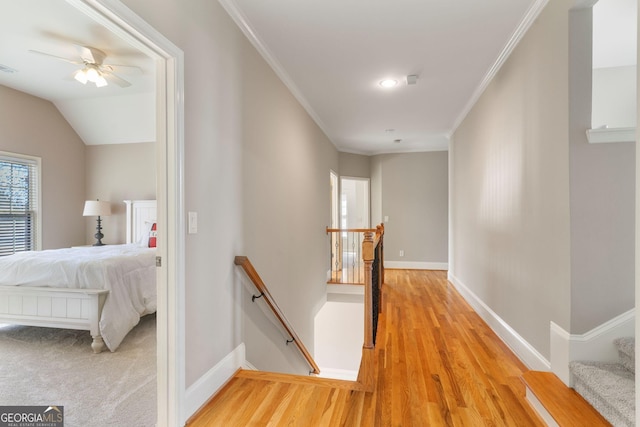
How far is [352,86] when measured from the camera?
338cm

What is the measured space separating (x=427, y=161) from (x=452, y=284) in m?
2.90

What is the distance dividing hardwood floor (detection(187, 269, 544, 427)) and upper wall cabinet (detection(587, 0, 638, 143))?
1911 millimetres

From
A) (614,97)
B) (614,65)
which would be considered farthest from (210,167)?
(614,65)

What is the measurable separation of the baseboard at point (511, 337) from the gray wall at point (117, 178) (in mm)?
5532

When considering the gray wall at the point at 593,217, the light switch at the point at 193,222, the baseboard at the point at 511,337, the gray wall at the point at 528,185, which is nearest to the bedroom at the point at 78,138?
the light switch at the point at 193,222

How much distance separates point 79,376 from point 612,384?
346cm

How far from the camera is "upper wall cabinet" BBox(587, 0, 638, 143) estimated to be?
201 centimetres

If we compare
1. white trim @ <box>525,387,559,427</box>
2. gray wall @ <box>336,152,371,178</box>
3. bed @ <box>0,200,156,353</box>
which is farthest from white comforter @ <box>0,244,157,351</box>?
gray wall @ <box>336,152,371,178</box>

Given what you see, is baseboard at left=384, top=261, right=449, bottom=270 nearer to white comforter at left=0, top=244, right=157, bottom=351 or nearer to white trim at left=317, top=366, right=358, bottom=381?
white trim at left=317, top=366, right=358, bottom=381

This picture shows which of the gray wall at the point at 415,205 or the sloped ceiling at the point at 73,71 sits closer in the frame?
the sloped ceiling at the point at 73,71

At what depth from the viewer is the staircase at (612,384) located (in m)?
1.32

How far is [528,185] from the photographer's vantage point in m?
2.23

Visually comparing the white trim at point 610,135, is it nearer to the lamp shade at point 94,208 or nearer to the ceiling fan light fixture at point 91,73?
the ceiling fan light fixture at point 91,73

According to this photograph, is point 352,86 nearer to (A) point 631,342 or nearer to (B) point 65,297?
(A) point 631,342
